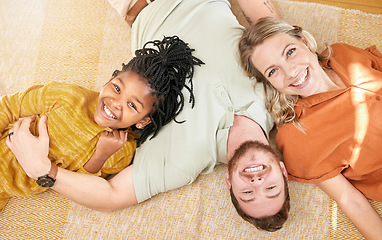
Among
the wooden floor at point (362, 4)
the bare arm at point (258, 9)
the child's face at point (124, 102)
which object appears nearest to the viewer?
the child's face at point (124, 102)

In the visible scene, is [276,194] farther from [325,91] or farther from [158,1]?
[158,1]

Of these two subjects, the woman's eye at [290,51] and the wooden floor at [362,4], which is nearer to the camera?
the woman's eye at [290,51]

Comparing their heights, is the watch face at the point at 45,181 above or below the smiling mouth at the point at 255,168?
below

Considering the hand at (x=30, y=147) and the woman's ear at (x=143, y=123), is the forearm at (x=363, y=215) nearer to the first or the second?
the woman's ear at (x=143, y=123)

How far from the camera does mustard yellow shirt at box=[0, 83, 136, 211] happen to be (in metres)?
1.48

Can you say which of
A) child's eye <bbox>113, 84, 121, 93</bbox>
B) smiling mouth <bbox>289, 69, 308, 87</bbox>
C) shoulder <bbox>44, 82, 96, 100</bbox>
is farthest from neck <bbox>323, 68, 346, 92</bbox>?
shoulder <bbox>44, 82, 96, 100</bbox>

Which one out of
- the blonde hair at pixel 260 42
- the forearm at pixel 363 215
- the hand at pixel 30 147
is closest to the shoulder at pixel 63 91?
the hand at pixel 30 147

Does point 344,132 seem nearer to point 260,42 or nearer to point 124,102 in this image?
point 260,42

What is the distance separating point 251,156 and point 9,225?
1086mm

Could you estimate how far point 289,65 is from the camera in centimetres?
141

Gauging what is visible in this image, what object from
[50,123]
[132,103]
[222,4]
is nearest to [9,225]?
[50,123]

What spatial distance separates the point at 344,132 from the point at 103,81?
44.5 inches

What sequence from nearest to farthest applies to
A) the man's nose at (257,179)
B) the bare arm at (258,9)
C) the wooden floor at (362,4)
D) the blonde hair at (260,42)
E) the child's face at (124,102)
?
the man's nose at (257,179)
the child's face at (124,102)
the blonde hair at (260,42)
the bare arm at (258,9)
the wooden floor at (362,4)

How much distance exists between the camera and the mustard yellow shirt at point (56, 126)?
58.3 inches
